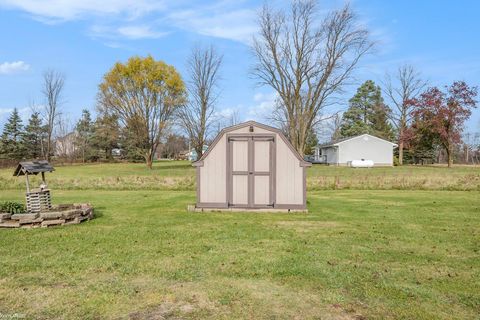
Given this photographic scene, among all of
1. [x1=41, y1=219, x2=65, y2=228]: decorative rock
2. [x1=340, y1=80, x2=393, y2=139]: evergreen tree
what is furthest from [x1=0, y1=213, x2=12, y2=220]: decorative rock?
[x1=340, y1=80, x2=393, y2=139]: evergreen tree

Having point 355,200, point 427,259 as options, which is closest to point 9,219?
point 427,259

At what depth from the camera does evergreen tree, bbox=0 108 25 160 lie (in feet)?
168

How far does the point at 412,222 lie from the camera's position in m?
9.27

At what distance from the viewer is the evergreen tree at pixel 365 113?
60.7m

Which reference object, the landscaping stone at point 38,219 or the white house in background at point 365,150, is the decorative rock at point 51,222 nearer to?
the landscaping stone at point 38,219

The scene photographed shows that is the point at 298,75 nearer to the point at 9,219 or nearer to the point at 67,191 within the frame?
the point at 67,191

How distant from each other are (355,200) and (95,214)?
8814 mm

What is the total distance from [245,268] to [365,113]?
61444 millimetres

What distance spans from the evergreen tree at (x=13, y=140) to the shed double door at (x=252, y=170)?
4827 centimetres

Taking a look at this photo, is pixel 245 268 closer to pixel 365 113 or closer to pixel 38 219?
pixel 38 219

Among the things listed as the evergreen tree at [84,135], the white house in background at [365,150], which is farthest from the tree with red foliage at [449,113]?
the evergreen tree at [84,135]

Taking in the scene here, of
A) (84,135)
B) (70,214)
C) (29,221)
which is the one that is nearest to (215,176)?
(70,214)

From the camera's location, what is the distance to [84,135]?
64125 millimetres

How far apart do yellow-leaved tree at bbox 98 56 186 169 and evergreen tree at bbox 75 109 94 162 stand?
21660mm
